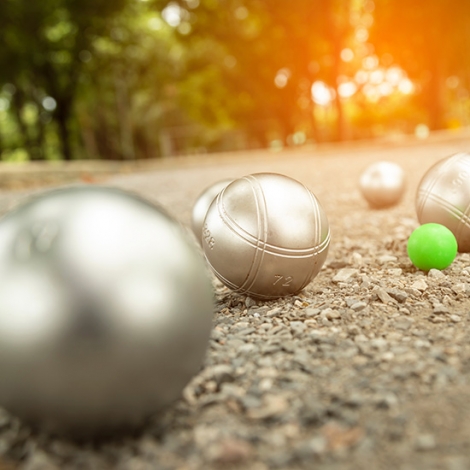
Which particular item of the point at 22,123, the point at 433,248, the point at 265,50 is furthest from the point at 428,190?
the point at 22,123

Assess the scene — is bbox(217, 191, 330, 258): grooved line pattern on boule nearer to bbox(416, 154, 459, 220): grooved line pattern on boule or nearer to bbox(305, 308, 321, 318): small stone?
bbox(305, 308, 321, 318): small stone

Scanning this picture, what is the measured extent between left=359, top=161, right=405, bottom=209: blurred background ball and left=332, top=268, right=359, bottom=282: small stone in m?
3.25

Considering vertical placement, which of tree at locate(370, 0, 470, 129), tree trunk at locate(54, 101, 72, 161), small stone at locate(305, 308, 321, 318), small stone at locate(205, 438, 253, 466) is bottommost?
small stone at locate(205, 438, 253, 466)

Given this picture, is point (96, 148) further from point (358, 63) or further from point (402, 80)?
point (402, 80)

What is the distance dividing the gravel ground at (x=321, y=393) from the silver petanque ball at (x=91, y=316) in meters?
0.21

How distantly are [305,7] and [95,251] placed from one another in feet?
85.0

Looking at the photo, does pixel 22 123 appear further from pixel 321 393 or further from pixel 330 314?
pixel 321 393

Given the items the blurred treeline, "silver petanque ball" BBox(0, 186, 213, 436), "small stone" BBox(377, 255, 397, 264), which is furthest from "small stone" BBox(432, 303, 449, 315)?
the blurred treeline

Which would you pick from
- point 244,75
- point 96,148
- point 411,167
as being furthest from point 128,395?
point 96,148

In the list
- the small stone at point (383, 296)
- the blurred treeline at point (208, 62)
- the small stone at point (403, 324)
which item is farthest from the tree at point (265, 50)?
the small stone at point (403, 324)

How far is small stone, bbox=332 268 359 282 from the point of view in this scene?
4230 mm

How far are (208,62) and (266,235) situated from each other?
102ft

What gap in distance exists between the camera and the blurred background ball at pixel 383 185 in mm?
7422

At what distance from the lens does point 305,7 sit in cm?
2517
